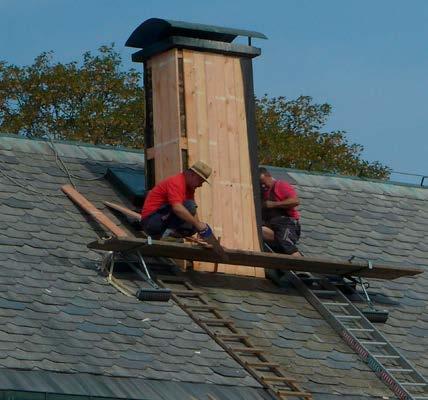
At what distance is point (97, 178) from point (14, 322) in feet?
16.6

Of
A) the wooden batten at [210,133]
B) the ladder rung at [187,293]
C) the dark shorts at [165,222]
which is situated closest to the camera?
the ladder rung at [187,293]

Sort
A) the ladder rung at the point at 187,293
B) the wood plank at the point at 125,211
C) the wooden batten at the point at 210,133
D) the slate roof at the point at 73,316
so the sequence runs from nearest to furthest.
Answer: the slate roof at the point at 73,316 < the ladder rung at the point at 187,293 < the wood plank at the point at 125,211 < the wooden batten at the point at 210,133

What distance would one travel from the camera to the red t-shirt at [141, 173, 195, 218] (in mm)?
17266

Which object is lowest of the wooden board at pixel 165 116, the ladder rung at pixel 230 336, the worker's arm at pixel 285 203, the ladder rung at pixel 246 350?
the ladder rung at pixel 246 350

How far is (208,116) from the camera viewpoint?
18.7 m

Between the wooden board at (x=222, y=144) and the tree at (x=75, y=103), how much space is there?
1296 centimetres

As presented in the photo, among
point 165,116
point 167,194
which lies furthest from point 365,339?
point 165,116

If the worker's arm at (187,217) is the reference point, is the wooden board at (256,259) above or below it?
below

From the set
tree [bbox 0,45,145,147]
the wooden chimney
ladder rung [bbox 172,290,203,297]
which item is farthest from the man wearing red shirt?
tree [bbox 0,45,145,147]

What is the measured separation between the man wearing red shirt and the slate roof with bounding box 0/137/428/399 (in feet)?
1.67

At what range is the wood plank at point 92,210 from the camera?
17.4 m

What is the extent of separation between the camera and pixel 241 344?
633 inches

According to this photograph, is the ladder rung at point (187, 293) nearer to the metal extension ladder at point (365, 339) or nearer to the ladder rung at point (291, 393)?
the metal extension ladder at point (365, 339)

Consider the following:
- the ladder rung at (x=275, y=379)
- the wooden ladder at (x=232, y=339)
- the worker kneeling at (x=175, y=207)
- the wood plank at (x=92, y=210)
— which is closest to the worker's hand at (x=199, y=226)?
the worker kneeling at (x=175, y=207)
